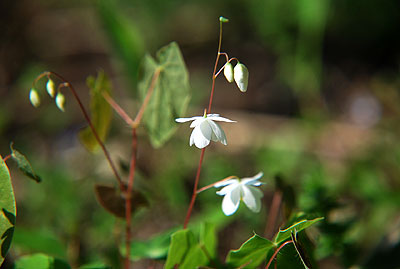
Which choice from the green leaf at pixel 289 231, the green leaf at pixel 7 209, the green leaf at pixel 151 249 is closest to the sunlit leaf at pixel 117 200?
the green leaf at pixel 151 249

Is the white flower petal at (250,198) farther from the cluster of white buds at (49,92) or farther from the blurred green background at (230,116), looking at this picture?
the cluster of white buds at (49,92)

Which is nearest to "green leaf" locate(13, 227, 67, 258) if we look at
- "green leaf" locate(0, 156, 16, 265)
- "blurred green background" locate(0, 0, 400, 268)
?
"blurred green background" locate(0, 0, 400, 268)

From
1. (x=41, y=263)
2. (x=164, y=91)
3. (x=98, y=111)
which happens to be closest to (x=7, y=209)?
(x=41, y=263)

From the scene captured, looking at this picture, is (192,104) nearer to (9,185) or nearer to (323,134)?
(323,134)

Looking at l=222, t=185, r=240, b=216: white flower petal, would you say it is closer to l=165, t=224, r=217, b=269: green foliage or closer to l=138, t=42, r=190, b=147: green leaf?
l=165, t=224, r=217, b=269: green foliage

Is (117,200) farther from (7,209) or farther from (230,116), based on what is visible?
(230,116)
